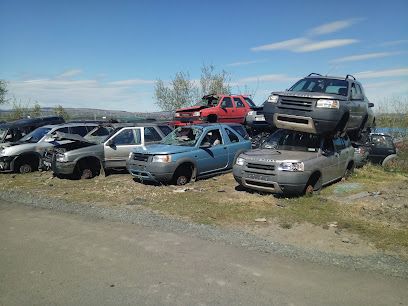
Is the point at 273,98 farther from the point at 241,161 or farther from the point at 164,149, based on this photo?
the point at 164,149

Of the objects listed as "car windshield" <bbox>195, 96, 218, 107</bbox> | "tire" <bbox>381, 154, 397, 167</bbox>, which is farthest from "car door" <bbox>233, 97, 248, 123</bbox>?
"tire" <bbox>381, 154, 397, 167</bbox>

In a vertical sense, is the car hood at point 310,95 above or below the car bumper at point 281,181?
above

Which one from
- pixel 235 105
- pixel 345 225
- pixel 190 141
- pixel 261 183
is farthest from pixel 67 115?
pixel 345 225

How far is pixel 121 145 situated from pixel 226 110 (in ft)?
18.0

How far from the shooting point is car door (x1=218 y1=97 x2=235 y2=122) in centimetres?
1653

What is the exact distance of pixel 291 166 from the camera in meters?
9.12

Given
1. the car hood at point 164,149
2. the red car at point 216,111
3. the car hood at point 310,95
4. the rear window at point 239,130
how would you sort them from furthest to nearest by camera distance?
the red car at point 216,111
the rear window at point 239,130
the car hood at point 164,149
the car hood at point 310,95

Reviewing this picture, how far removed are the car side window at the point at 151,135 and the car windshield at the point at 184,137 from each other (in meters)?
1.04

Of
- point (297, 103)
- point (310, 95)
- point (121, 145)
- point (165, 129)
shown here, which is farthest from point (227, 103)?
point (310, 95)

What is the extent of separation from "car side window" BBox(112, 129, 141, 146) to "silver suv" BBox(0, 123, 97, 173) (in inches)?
98.3

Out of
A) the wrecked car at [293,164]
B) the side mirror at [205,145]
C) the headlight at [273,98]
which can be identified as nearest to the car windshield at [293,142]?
the wrecked car at [293,164]

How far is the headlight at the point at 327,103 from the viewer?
9.54 metres

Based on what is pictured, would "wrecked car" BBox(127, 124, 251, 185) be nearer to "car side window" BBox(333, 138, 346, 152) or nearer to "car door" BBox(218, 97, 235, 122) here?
"car side window" BBox(333, 138, 346, 152)

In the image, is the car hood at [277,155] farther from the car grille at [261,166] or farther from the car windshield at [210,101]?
the car windshield at [210,101]
